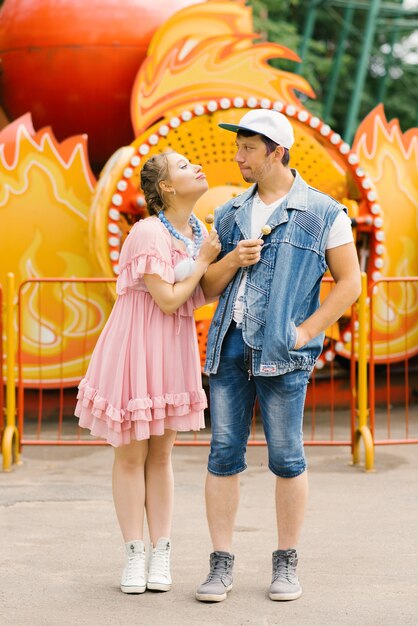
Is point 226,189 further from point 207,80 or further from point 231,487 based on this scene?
point 231,487

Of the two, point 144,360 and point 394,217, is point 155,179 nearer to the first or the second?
point 144,360

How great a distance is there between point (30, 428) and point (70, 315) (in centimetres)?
94

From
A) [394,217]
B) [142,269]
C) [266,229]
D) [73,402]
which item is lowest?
[73,402]

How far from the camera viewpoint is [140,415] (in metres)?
4.45

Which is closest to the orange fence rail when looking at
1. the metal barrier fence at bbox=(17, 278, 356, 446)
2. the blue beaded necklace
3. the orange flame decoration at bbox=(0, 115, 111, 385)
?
the metal barrier fence at bbox=(17, 278, 356, 446)

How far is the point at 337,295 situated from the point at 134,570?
1.39m

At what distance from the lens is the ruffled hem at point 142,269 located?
4.43m

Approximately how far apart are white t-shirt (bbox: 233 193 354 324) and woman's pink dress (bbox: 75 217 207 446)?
0.23m

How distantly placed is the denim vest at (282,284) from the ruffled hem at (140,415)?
0.69 feet

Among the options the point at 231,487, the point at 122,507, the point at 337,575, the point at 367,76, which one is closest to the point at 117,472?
the point at 122,507

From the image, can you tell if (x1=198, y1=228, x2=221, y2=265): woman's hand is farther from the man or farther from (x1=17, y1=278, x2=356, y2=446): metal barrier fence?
(x1=17, y1=278, x2=356, y2=446): metal barrier fence

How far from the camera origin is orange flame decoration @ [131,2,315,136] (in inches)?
346

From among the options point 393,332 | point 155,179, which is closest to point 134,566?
point 155,179

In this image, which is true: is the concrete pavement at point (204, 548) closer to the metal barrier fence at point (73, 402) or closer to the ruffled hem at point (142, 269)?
the metal barrier fence at point (73, 402)
